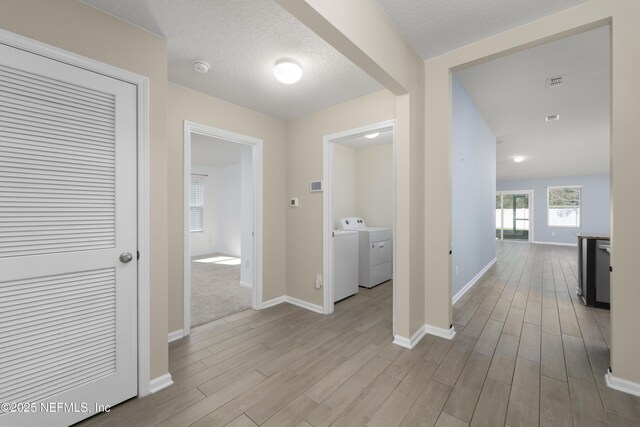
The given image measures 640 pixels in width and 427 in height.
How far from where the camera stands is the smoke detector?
2.91m

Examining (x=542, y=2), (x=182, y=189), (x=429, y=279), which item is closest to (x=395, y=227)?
(x=429, y=279)

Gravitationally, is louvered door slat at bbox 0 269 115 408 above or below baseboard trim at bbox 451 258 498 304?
above

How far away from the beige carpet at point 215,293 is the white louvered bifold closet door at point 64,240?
1350 mm

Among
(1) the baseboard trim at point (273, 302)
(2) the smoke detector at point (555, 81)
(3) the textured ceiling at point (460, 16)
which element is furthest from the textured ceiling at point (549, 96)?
(1) the baseboard trim at point (273, 302)

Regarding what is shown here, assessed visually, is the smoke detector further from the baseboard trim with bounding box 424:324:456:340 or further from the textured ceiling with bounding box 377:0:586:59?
the baseboard trim with bounding box 424:324:456:340

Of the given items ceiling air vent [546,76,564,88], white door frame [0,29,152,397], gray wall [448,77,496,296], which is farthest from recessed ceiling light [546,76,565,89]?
white door frame [0,29,152,397]

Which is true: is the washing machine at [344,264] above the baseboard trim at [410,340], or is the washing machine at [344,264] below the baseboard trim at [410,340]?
above

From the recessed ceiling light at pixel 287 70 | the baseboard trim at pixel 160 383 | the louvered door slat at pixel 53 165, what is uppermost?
the recessed ceiling light at pixel 287 70

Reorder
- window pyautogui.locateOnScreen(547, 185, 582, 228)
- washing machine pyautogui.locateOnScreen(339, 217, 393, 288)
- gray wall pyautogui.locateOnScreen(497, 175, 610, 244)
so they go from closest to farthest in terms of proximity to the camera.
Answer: washing machine pyautogui.locateOnScreen(339, 217, 393, 288) < gray wall pyautogui.locateOnScreen(497, 175, 610, 244) < window pyautogui.locateOnScreen(547, 185, 582, 228)

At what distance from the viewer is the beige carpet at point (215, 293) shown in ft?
10.7

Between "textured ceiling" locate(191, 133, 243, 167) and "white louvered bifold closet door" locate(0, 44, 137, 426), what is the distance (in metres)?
2.61

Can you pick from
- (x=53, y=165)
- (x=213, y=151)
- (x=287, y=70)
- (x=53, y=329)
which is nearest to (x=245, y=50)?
(x=287, y=70)

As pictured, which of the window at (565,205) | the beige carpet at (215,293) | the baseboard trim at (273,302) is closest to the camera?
the beige carpet at (215,293)

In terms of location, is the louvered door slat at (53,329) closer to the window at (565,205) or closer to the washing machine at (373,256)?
the washing machine at (373,256)
